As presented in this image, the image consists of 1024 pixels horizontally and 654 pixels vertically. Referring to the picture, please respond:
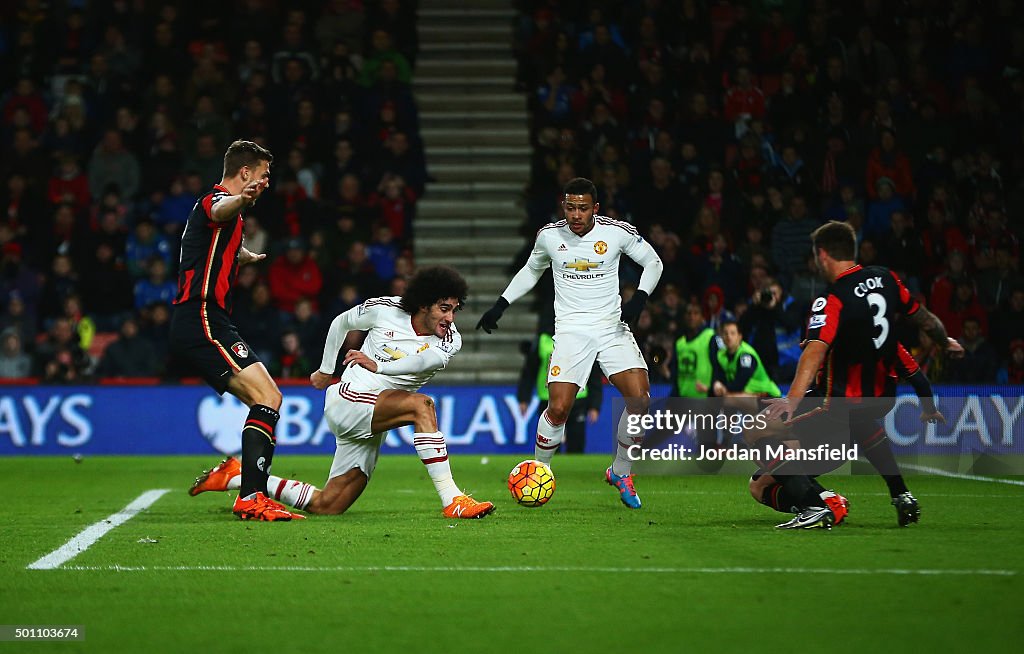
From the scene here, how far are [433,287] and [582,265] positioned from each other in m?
1.72

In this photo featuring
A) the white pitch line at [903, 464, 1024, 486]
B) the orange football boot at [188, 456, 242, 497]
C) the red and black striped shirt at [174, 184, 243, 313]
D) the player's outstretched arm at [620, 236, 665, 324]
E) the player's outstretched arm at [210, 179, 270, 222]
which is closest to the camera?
the player's outstretched arm at [210, 179, 270, 222]

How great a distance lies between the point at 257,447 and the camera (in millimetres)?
7992

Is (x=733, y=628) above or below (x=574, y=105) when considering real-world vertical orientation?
below

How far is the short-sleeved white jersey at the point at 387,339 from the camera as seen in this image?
8.21 m

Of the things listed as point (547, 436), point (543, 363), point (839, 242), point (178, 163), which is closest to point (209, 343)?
point (547, 436)

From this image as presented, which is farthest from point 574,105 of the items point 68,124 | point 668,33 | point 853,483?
point 853,483

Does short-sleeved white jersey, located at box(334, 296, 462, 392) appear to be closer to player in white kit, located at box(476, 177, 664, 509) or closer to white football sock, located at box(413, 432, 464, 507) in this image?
white football sock, located at box(413, 432, 464, 507)

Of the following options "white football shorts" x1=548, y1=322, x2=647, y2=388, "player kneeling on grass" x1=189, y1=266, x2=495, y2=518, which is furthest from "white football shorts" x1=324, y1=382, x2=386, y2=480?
"white football shorts" x1=548, y1=322, x2=647, y2=388

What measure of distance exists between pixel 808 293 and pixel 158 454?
7.48 meters

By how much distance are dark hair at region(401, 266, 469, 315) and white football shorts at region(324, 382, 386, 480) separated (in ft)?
1.91

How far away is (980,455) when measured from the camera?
44.3 ft

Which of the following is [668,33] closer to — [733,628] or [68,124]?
[68,124]

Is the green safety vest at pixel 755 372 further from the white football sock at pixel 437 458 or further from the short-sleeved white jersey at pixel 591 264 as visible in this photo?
the white football sock at pixel 437 458

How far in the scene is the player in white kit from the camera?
9.27 metres
